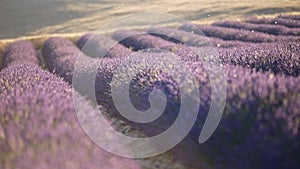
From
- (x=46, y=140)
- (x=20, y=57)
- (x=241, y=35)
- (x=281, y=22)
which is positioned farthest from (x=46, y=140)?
(x=281, y=22)

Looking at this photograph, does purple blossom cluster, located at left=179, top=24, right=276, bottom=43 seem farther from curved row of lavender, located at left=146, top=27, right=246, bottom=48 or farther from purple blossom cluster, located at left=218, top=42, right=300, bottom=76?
purple blossom cluster, located at left=218, top=42, right=300, bottom=76

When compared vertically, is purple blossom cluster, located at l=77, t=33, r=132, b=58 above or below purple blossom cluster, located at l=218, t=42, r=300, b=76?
below

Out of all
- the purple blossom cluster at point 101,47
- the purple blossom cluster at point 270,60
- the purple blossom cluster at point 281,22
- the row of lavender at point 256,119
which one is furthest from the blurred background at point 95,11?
the row of lavender at point 256,119

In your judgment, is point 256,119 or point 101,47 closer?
point 256,119

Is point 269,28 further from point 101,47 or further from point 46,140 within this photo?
point 46,140

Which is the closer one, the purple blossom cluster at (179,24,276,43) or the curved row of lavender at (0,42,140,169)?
the curved row of lavender at (0,42,140,169)

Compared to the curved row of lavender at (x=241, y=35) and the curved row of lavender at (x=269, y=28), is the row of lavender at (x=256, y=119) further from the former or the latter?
the curved row of lavender at (x=269, y=28)

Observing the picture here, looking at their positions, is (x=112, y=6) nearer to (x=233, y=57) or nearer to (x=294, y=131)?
(x=233, y=57)

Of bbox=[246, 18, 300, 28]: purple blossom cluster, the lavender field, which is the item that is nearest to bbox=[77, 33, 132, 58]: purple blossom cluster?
the lavender field
